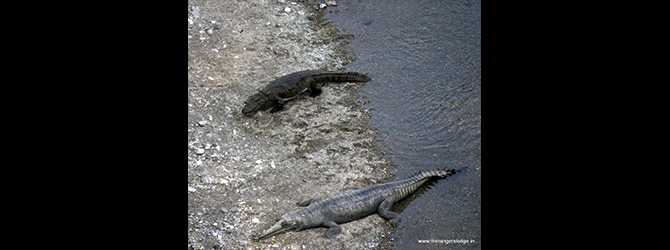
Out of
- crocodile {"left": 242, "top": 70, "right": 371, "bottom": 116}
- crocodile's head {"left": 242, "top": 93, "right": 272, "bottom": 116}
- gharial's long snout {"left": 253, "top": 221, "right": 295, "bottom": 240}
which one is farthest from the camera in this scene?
crocodile {"left": 242, "top": 70, "right": 371, "bottom": 116}

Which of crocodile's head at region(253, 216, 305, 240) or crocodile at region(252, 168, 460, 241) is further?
crocodile at region(252, 168, 460, 241)

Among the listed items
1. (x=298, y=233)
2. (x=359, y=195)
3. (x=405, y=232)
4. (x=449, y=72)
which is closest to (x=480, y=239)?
(x=405, y=232)

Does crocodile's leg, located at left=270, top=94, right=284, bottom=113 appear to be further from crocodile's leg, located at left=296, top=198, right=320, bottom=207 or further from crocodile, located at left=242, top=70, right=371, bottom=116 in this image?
crocodile's leg, located at left=296, top=198, right=320, bottom=207

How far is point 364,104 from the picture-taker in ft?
29.5

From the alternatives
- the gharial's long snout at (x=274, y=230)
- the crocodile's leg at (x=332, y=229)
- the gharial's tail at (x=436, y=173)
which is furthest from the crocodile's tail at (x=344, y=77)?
the gharial's long snout at (x=274, y=230)

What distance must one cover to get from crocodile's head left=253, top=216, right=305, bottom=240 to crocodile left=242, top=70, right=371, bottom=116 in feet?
9.41

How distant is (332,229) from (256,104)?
323cm

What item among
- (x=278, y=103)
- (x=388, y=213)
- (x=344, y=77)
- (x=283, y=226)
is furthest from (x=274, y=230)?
(x=344, y=77)

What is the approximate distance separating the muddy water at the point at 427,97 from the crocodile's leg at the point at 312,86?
94 cm

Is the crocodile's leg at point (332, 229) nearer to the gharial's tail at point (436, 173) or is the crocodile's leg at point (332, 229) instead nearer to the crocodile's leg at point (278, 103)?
the gharial's tail at point (436, 173)

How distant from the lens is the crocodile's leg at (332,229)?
6.47 meters

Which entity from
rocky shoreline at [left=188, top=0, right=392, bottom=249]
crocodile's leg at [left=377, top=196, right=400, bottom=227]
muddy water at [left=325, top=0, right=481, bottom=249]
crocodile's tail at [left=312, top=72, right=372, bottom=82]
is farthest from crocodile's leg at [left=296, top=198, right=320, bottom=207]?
crocodile's tail at [left=312, top=72, right=372, bottom=82]

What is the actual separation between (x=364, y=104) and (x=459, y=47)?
302cm

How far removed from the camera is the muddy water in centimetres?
679
